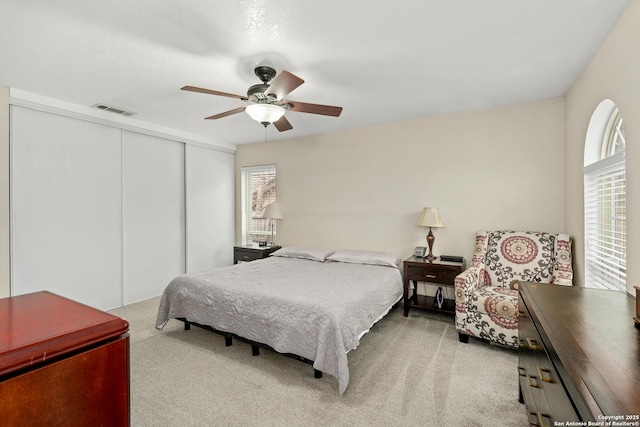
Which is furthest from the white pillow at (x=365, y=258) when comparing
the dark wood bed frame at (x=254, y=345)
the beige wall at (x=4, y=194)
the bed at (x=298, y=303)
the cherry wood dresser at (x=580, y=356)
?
the beige wall at (x=4, y=194)

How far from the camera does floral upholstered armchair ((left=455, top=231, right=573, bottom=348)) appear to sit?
265 cm

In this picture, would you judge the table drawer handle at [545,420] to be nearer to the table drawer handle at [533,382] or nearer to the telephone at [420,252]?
the table drawer handle at [533,382]

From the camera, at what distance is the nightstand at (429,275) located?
10.7 ft

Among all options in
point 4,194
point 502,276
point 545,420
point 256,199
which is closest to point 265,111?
point 545,420

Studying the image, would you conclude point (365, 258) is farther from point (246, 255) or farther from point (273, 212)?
point (246, 255)

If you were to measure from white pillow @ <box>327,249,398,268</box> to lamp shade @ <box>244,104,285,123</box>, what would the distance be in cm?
201

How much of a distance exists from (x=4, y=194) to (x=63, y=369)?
3707 mm

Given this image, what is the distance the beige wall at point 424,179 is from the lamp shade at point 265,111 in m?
2.05

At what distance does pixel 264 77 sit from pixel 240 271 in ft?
6.58

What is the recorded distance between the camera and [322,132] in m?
4.66

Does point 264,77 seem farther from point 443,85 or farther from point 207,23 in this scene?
point 443,85

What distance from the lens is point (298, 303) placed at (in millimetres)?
2316

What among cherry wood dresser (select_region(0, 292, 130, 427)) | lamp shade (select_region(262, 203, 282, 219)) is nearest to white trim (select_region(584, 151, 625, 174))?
cherry wood dresser (select_region(0, 292, 130, 427))

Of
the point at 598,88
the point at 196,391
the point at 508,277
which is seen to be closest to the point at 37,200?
the point at 196,391
